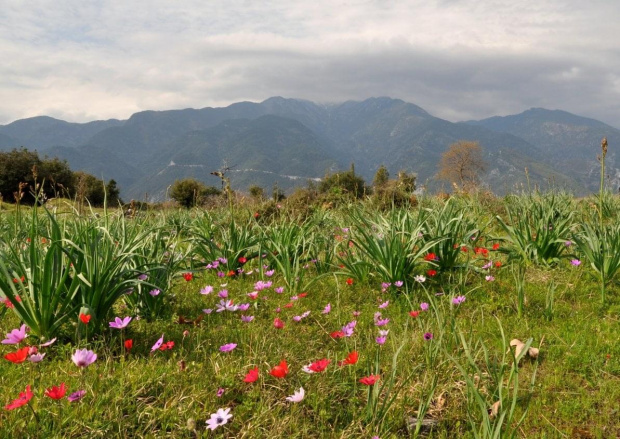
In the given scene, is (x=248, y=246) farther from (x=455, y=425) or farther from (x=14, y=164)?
(x=14, y=164)

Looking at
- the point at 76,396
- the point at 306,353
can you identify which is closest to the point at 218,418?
the point at 76,396

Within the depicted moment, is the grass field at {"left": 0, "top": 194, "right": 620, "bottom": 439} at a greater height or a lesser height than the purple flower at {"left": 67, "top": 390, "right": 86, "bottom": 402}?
lesser

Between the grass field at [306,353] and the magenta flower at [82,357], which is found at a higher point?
the magenta flower at [82,357]

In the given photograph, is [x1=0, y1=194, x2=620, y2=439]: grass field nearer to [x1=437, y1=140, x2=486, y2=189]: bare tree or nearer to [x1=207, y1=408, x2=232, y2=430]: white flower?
[x1=207, y1=408, x2=232, y2=430]: white flower

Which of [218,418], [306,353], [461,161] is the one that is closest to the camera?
[218,418]

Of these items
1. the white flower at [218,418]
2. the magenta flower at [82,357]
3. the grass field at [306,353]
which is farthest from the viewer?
the grass field at [306,353]

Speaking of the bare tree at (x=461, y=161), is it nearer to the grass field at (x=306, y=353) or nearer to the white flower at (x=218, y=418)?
the grass field at (x=306, y=353)

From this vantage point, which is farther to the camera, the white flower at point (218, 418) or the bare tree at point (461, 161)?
the bare tree at point (461, 161)

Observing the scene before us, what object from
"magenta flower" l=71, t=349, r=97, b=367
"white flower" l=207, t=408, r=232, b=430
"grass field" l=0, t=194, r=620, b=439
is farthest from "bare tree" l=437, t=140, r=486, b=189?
"magenta flower" l=71, t=349, r=97, b=367

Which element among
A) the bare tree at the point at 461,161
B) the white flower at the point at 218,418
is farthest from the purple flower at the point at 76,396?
the bare tree at the point at 461,161

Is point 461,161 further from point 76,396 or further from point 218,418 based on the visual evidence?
point 76,396

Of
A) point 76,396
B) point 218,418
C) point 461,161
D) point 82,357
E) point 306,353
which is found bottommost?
point 461,161

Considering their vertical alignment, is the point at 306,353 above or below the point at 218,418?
below

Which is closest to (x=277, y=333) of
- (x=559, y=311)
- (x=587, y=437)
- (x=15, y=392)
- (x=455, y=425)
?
(x=455, y=425)
